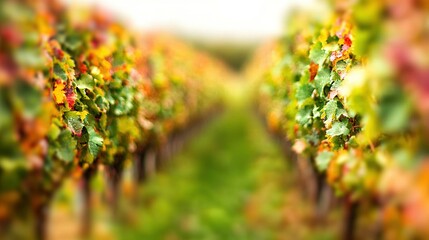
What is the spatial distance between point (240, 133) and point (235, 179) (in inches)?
376

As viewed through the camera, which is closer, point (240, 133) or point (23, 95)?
point (23, 95)

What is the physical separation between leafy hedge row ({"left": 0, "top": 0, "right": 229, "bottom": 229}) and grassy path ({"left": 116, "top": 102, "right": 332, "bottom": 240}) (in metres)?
2.64

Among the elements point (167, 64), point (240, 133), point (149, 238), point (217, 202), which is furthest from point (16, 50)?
point (240, 133)

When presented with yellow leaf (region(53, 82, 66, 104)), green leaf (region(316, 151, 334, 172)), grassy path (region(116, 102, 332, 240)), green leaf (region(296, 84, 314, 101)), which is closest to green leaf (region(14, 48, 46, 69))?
yellow leaf (region(53, 82, 66, 104))

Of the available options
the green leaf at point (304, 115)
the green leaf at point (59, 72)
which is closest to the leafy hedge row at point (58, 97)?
the green leaf at point (59, 72)

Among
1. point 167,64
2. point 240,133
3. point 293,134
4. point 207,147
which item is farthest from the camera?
point 240,133

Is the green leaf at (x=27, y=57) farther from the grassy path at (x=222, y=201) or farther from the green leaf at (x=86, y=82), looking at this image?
the grassy path at (x=222, y=201)

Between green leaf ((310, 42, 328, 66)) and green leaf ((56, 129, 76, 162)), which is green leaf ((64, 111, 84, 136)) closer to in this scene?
green leaf ((56, 129, 76, 162))

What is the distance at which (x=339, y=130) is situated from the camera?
446 cm

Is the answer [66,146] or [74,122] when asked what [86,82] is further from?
[66,146]

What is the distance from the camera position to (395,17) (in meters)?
2.52

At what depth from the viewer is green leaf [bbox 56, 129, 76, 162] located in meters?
4.31

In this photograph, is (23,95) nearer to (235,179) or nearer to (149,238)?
(149,238)

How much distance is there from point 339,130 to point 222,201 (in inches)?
265
